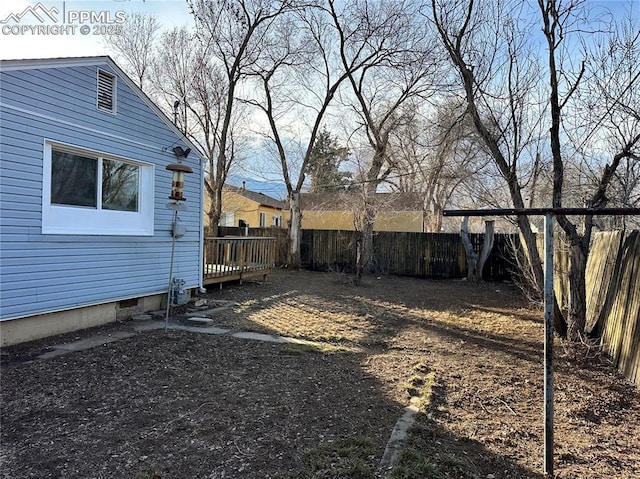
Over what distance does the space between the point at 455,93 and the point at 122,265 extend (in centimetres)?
604

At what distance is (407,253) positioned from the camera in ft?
45.4

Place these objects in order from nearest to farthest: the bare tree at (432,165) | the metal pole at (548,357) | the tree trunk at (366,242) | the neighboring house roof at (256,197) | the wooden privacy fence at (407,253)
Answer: the metal pole at (548,357) < the tree trunk at (366,242) < the bare tree at (432,165) < the wooden privacy fence at (407,253) < the neighboring house roof at (256,197)

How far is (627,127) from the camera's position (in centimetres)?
512

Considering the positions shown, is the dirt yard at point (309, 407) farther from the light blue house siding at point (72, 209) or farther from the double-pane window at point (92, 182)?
the double-pane window at point (92, 182)

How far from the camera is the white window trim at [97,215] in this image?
511 cm

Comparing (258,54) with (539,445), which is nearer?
(539,445)

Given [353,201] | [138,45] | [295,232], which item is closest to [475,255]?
[353,201]

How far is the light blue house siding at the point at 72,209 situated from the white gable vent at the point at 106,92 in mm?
64

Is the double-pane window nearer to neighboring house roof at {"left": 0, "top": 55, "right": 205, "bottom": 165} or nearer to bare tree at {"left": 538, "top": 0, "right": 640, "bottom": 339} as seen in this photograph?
neighboring house roof at {"left": 0, "top": 55, "right": 205, "bottom": 165}

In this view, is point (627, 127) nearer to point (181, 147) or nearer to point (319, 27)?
point (181, 147)

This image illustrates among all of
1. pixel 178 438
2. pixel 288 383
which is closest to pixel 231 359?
pixel 288 383

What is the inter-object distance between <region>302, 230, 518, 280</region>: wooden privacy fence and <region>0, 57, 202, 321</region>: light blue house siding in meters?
7.76

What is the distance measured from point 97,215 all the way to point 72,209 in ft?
A: 1.32

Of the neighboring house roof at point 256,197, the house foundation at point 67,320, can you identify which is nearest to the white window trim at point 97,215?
the house foundation at point 67,320
